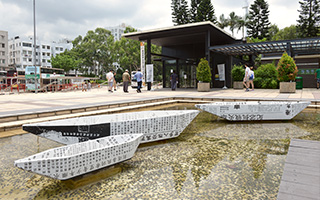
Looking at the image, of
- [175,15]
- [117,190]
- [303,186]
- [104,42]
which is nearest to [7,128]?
[117,190]

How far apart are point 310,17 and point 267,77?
26.2 m

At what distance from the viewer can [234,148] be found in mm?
3945

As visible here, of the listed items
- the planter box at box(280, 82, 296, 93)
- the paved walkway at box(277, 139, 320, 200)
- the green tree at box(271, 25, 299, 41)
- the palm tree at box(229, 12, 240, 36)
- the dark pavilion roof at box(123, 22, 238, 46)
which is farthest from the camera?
the palm tree at box(229, 12, 240, 36)

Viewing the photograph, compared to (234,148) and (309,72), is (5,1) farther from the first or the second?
(309,72)

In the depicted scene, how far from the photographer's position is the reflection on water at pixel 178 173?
2.40 meters

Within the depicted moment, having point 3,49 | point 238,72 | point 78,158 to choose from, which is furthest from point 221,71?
point 3,49

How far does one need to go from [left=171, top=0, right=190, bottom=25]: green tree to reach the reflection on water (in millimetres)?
41643

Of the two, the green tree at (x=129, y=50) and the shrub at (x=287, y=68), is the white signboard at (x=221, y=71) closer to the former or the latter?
the shrub at (x=287, y=68)

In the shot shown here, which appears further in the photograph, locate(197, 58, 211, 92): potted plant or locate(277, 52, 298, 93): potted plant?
locate(197, 58, 211, 92): potted plant

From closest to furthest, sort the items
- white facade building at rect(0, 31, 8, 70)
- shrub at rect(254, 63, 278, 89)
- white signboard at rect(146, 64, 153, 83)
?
white signboard at rect(146, 64, 153, 83) < shrub at rect(254, 63, 278, 89) < white facade building at rect(0, 31, 8, 70)

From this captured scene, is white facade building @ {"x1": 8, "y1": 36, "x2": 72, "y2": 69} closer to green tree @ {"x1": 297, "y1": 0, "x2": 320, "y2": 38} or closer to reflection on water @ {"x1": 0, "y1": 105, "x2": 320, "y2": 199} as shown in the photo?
green tree @ {"x1": 297, "y1": 0, "x2": 320, "y2": 38}

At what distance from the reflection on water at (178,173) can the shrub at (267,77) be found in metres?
15.4

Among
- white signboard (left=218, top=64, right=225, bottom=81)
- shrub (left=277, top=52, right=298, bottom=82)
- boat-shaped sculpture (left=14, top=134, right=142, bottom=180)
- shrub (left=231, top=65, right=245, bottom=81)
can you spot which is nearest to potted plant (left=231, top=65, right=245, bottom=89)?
shrub (left=231, top=65, right=245, bottom=81)

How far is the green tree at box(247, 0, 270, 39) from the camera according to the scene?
131ft
